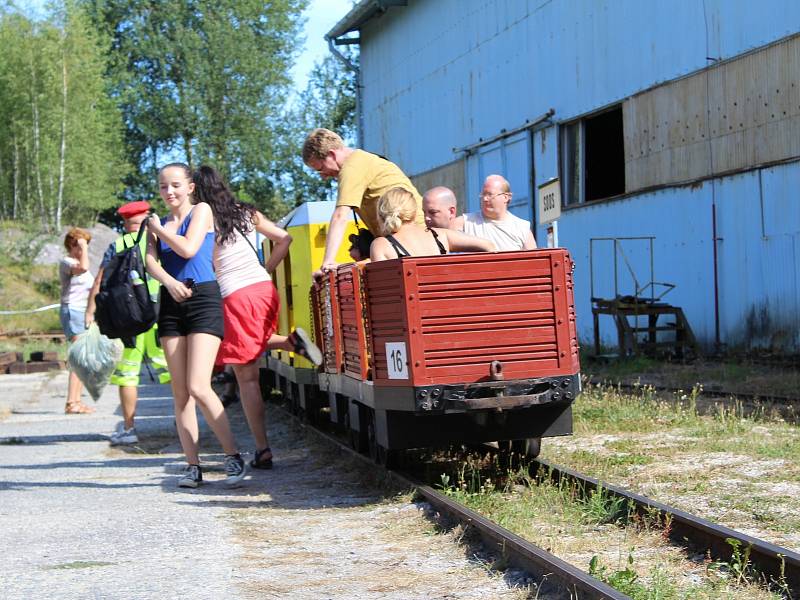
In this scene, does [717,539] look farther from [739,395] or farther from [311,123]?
[311,123]

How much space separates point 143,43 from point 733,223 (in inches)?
1682

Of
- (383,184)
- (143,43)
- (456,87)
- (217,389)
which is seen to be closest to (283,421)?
(217,389)

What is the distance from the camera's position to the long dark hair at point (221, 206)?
8.60 metres

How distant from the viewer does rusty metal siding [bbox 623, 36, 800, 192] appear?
1747 cm

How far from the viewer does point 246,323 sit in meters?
8.58

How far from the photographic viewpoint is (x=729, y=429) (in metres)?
9.75

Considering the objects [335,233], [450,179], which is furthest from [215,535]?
[450,179]

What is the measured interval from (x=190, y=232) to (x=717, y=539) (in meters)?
4.21

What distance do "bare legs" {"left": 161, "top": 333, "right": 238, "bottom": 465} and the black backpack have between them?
2.60ft

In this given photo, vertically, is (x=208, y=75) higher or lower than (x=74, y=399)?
higher

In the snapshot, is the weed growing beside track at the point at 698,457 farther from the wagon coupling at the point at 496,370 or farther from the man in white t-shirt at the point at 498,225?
the man in white t-shirt at the point at 498,225

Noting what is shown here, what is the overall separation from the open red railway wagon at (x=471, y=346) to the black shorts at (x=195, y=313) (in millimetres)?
1318

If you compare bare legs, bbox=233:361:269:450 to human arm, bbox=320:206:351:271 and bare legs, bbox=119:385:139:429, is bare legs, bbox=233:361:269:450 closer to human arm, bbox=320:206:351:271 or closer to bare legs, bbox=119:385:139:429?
human arm, bbox=320:206:351:271

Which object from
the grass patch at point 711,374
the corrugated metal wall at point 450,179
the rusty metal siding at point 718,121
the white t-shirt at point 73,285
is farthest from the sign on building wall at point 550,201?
the corrugated metal wall at point 450,179
